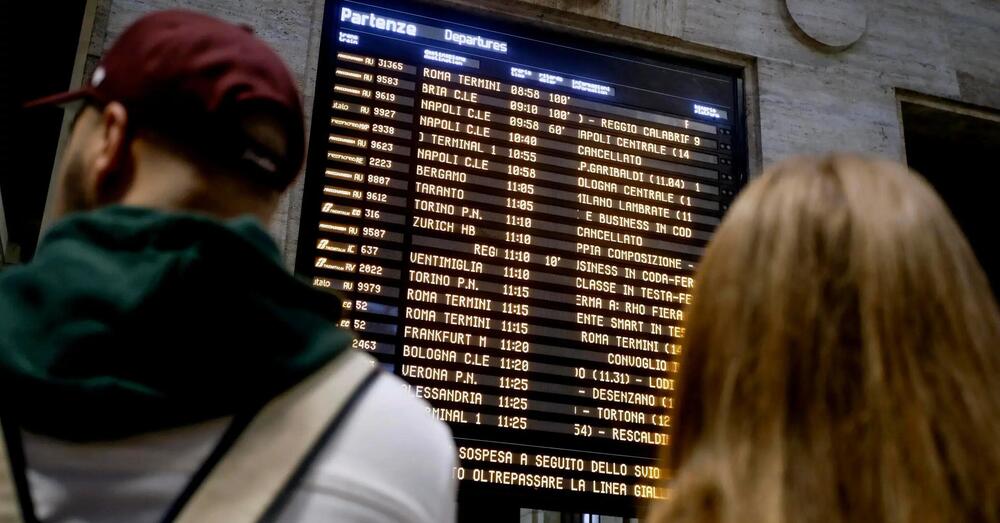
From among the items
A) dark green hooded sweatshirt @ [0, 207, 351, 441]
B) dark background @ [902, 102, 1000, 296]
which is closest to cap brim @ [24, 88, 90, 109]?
dark green hooded sweatshirt @ [0, 207, 351, 441]

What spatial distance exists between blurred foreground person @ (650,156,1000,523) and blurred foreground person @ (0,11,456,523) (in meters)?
0.33

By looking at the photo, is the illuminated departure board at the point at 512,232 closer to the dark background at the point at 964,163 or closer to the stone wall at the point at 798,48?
the stone wall at the point at 798,48

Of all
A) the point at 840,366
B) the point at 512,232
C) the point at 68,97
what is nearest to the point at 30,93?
the point at 512,232

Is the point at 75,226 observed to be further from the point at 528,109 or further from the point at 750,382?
the point at 528,109

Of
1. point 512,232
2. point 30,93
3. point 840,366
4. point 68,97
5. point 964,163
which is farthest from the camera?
point 964,163

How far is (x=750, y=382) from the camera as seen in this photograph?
1.02 metres

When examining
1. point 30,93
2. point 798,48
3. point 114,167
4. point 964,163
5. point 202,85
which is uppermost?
point 798,48

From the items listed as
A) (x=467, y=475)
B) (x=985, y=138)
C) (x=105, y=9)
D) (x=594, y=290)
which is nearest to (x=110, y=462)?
(x=467, y=475)

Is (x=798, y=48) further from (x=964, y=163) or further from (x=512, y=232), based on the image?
(x=512, y=232)

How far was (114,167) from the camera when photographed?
1064 mm

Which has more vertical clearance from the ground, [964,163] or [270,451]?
[964,163]

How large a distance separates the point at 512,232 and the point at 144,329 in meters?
3.03

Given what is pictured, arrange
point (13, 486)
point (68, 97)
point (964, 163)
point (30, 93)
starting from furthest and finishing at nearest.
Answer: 1. point (964, 163)
2. point (30, 93)
3. point (68, 97)
4. point (13, 486)

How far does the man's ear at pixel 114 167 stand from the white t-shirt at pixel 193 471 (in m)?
0.30
